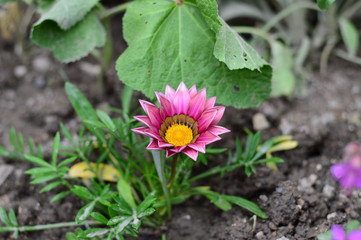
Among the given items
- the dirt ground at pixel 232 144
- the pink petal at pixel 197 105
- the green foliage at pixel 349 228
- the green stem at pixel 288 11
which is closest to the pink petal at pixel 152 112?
the pink petal at pixel 197 105

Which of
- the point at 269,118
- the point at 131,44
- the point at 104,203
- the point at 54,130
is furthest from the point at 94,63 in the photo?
the point at 104,203

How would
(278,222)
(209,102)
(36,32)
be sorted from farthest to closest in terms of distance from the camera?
(36,32)
(278,222)
(209,102)

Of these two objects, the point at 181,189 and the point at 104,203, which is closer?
the point at 104,203

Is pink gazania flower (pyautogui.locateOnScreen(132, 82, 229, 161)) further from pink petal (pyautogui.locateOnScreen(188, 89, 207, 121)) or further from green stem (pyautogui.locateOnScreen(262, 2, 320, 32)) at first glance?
green stem (pyautogui.locateOnScreen(262, 2, 320, 32))

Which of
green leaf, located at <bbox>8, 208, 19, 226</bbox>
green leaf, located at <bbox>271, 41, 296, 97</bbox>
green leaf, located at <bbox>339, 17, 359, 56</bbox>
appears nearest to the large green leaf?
green leaf, located at <bbox>271, 41, 296, 97</bbox>

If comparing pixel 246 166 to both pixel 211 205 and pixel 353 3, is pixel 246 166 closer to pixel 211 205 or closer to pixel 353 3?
pixel 211 205

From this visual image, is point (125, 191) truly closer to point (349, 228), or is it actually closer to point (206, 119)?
point (206, 119)

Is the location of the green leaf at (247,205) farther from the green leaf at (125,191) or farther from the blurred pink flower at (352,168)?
the blurred pink flower at (352,168)
